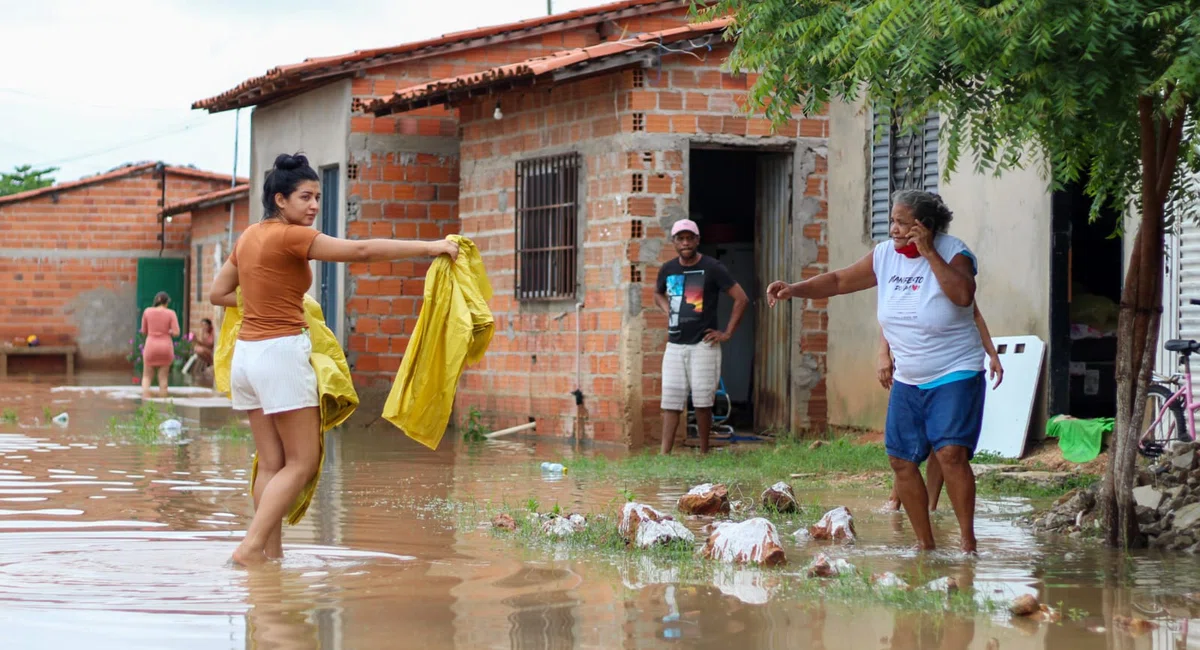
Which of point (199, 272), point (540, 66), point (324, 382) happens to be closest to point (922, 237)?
point (324, 382)

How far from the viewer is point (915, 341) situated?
23.8 feet

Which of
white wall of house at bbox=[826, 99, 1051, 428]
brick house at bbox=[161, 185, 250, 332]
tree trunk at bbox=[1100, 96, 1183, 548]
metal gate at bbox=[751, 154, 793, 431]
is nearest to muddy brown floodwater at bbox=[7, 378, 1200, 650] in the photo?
tree trunk at bbox=[1100, 96, 1183, 548]

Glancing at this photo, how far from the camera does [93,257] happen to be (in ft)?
108

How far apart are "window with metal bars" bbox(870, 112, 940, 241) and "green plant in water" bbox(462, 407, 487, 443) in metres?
4.41

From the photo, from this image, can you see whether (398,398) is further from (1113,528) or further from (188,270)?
(188,270)

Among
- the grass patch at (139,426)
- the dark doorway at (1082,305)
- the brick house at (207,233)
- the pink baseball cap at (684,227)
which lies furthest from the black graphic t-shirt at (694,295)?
the brick house at (207,233)

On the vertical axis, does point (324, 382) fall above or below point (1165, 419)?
above

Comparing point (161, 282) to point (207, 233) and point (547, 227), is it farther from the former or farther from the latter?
point (547, 227)

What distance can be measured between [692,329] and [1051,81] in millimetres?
6959

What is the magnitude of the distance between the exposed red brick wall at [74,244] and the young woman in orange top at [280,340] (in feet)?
91.5

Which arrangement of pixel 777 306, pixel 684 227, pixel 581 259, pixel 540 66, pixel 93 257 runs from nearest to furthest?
pixel 684 227
pixel 540 66
pixel 581 259
pixel 777 306
pixel 93 257

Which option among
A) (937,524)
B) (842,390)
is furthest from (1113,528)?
(842,390)

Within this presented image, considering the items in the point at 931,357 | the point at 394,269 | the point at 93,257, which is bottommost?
the point at 931,357

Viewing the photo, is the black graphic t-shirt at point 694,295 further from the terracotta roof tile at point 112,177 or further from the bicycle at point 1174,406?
the terracotta roof tile at point 112,177
